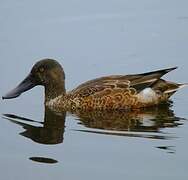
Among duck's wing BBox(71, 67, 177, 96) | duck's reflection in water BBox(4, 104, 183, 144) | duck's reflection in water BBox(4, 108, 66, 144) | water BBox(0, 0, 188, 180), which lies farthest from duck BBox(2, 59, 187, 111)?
duck's reflection in water BBox(4, 108, 66, 144)

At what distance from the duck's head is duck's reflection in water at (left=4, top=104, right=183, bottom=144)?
47 centimetres

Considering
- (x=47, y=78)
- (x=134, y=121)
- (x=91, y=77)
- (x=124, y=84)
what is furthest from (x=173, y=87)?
(x=47, y=78)

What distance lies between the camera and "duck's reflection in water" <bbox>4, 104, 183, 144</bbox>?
393 inches

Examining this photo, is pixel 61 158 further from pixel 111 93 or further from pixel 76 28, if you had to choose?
pixel 76 28

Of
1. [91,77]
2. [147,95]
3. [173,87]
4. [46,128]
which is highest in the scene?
[91,77]

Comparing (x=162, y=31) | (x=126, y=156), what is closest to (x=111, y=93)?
(x=126, y=156)

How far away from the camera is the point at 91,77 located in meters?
12.7

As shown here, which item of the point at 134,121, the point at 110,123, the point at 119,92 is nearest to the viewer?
the point at 110,123

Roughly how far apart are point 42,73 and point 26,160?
295cm

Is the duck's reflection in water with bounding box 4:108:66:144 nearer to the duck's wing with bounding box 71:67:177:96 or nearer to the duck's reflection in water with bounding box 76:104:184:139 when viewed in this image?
the duck's reflection in water with bounding box 76:104:184:139

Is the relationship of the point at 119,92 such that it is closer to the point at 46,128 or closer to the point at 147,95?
the point at 147,95

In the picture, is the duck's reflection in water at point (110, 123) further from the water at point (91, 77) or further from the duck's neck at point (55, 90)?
the duck's neck at point (55, 90)

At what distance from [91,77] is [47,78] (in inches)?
41.0

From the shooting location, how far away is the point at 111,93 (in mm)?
11453
